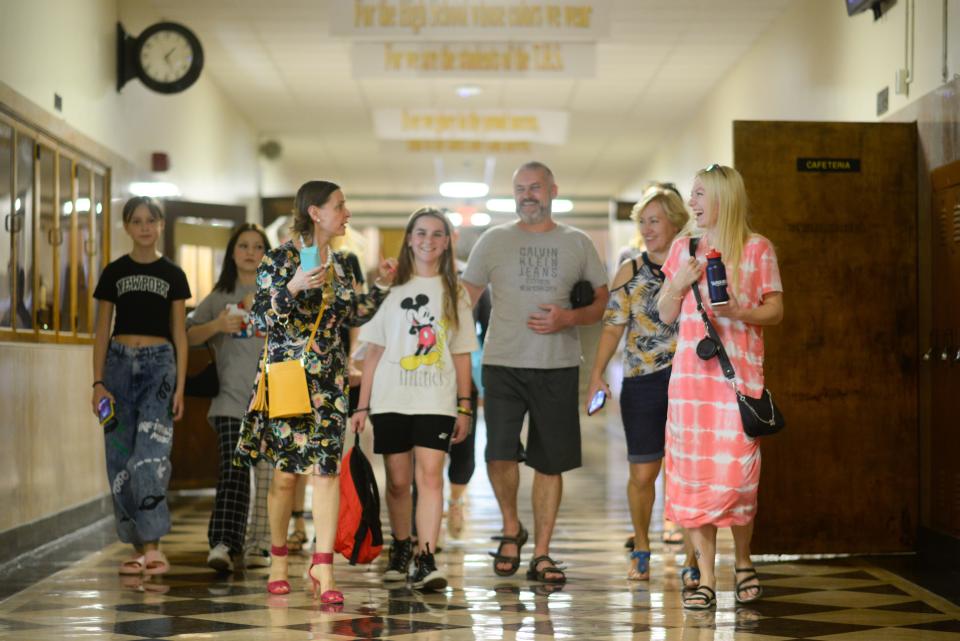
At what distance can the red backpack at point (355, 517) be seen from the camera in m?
5.01

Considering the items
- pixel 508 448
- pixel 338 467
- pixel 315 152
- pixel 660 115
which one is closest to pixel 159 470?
pixel 338 467

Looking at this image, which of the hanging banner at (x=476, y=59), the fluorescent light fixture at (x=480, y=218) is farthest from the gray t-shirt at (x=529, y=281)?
the fluorescent light fixture at (x=480, y=218)

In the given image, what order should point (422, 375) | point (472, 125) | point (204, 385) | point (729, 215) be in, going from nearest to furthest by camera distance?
point (729, 215)
point (422, 375)
point (204, 385)
point (472, 125)

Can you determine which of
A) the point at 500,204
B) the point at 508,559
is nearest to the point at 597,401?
the point at 508,559

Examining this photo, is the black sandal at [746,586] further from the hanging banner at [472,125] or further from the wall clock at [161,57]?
the hanging banner at [472,125]

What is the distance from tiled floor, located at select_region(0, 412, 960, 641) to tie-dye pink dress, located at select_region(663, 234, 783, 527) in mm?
373

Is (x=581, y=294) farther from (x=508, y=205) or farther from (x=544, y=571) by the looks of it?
(x=508, y=205)

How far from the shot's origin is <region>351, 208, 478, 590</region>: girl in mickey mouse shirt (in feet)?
16.4

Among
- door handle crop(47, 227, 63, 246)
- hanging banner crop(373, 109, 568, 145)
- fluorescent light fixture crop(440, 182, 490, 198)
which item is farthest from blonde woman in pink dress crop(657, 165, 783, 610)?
fluorescent light fixture crop(440, 182, 490, 198)

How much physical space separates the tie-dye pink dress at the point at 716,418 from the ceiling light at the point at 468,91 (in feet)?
26.3

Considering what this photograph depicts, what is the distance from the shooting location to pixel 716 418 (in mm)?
4453

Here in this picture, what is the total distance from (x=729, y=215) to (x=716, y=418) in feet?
2.23

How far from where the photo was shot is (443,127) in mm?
11977

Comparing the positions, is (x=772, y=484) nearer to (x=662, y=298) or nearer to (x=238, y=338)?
(x=662, y=298)
